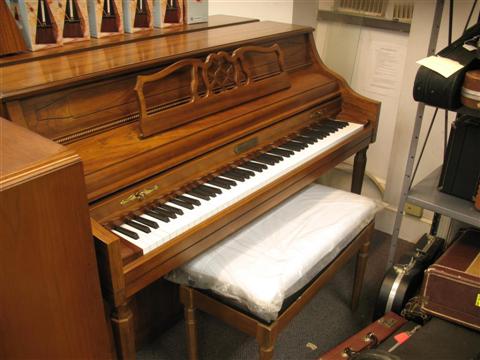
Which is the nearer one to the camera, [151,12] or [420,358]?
[420,358]

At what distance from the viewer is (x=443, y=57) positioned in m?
1.51

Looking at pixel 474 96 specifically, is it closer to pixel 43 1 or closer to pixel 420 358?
pixel 420 358

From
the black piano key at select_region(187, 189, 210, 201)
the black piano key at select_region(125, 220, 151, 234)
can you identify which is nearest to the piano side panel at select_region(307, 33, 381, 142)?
the black piano key at select_region(187, 189, 210, 201)

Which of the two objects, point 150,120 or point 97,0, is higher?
point 97,0

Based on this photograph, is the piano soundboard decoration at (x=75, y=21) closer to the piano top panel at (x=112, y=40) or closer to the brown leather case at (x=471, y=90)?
the piano top panel at (x=112, y=40)

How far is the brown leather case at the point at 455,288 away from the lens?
1492mm

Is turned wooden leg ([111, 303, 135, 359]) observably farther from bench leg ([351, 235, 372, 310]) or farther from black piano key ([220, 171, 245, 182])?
bench leg ([351, 235, 372, 310])

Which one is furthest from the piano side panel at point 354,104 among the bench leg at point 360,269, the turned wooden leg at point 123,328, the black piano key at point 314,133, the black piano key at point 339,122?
the turned wooden leg at point 123,328

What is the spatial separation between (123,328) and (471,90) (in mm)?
1213

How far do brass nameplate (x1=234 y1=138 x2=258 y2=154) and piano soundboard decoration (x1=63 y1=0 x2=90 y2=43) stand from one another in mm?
636

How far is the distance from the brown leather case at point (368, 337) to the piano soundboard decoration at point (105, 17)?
1.31 metres

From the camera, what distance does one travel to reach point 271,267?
4.41ft

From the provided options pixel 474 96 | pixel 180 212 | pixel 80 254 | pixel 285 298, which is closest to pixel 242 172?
pixel 180 212

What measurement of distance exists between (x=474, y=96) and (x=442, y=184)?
0.37m
